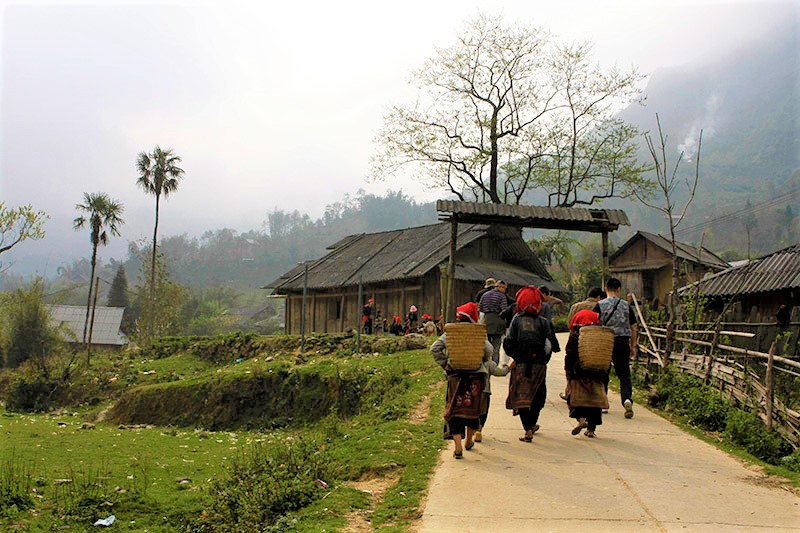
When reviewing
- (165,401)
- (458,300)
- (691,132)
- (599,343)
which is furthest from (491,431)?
(691,132)

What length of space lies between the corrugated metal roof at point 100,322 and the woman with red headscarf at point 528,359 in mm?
49566

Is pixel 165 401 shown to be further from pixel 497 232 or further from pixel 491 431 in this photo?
pixel 497 232

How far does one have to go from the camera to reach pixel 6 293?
131ft

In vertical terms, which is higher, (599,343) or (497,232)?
(497,232)

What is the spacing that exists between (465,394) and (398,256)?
76.8 ft

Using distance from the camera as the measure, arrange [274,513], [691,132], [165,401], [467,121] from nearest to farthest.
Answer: [274,513]
[165,401]
[467,121]
[691,132]

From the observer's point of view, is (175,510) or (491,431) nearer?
(175,510)

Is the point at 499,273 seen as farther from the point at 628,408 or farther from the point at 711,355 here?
the point at 628,408

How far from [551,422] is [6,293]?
3935 cm

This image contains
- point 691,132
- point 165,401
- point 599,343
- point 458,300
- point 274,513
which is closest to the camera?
point 274,513

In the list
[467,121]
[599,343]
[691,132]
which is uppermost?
[691,132]

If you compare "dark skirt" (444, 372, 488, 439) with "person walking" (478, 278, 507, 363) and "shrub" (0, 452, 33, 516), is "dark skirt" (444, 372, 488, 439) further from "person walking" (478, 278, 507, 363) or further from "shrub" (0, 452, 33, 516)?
"shrub" (0, 452, 33, 516)

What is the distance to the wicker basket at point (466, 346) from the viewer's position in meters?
7.66

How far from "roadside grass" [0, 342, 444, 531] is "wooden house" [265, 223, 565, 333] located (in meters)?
9.47
